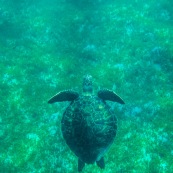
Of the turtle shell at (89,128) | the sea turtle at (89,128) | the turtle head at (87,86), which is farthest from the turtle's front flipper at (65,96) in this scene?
the turtle shell at (89,128)

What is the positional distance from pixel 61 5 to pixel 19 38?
3.59m

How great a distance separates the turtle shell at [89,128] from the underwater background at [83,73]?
4.59 ft

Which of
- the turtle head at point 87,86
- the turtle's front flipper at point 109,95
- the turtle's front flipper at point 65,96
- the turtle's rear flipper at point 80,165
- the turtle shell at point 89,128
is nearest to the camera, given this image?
the turtle shell at point 89,128

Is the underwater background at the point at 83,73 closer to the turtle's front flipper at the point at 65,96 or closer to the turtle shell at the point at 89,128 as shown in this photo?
the turtle's front flipper at the point at 65,96

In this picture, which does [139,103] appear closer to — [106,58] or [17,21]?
[106,58]

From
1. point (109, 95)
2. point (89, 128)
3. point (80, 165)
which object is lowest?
point (80, 165)

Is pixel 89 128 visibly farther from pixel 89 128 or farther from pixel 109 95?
pixel 109 95

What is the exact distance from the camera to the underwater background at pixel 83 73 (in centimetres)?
775

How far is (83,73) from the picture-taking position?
10.1 metres

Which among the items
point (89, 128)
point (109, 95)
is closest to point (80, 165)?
point (89, 128)

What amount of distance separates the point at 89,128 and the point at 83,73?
14.1ft

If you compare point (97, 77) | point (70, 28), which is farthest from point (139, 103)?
point (70, 28)

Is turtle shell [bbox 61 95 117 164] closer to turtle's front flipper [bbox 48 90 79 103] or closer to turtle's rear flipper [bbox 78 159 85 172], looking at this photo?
turtle's rear flipper [bbox 78 159 85 172]

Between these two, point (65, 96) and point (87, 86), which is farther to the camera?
point (87, 86)
